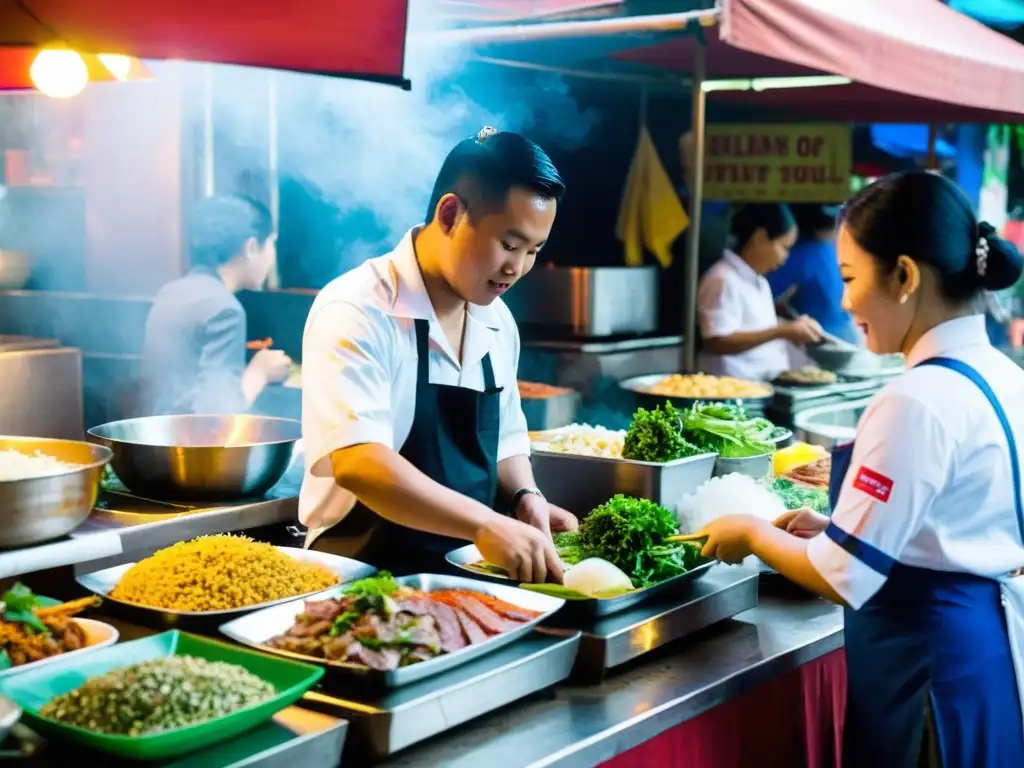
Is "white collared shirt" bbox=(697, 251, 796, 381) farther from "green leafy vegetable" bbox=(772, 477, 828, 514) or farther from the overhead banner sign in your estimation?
"green leafy vegetable" bbox=(772, 477, 828, 514)

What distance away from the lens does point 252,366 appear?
5.11m

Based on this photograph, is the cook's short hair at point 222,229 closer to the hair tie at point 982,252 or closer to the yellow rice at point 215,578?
the yellow rice at point 215,578

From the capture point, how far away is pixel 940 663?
224 cm

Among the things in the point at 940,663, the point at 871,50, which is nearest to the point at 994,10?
the point at 871,50

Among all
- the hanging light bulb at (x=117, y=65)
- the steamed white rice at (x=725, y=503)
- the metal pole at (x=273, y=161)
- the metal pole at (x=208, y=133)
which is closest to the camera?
the steamed white rice at (x=725, y=503)

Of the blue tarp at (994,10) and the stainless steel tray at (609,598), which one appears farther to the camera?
the blue tarp at (994,10)

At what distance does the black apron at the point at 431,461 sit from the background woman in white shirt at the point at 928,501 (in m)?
0.72

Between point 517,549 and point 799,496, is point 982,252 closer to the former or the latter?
point 517,549

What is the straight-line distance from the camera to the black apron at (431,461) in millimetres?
2605

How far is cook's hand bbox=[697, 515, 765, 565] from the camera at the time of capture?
2398mm

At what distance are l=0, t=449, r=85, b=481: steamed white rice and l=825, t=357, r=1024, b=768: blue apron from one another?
5.22 ft

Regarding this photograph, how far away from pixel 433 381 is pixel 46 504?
2.78ft

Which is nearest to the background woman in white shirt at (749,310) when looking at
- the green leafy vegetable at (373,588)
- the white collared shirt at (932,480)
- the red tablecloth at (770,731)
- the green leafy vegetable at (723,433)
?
the green leafy vegetable at (723,433)

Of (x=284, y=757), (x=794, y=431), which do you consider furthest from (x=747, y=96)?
(x=284, y=757)
